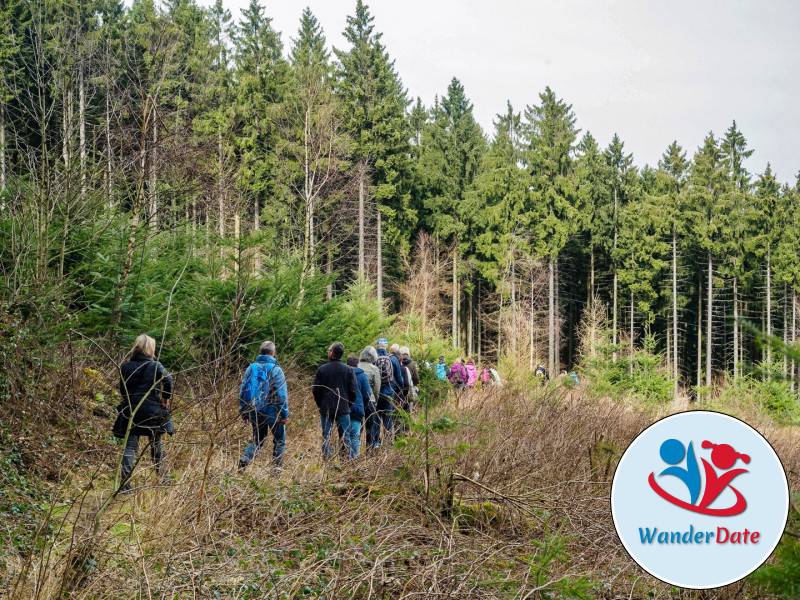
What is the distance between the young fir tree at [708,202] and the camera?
4638cm

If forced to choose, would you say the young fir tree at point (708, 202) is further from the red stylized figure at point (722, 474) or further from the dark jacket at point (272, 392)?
the red stylized figure at point (722, 474)

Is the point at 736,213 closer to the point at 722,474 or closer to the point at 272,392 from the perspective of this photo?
the point at 272,392

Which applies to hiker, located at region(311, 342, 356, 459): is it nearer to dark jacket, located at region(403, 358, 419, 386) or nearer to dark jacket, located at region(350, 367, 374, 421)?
dark jacket, located at region(350, 367, 374, 421)

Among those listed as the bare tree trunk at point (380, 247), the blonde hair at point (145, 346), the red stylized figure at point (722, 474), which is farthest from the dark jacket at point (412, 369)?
the bare tree trunk at point (380, 247)

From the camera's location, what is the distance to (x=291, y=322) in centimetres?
1355

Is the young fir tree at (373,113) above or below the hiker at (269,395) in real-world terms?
above

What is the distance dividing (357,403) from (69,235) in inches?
187

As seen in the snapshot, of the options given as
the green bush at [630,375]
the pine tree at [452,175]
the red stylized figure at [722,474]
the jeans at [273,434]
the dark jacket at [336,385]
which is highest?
the pine tree at [452,175]

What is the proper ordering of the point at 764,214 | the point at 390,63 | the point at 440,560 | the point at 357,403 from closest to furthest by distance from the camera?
the point at 440,560
the point at 357,403
the point at 390,63
the point at 764,214

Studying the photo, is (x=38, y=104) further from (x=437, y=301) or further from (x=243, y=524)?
(x=437, y=301)

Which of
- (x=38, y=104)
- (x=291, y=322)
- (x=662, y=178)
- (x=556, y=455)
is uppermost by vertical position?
(x=662, y=178)

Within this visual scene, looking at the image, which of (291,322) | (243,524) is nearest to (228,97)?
(291,322)

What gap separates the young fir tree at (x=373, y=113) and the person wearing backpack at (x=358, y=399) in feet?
94.9

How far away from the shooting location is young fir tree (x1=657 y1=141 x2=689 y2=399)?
47.4 meters
